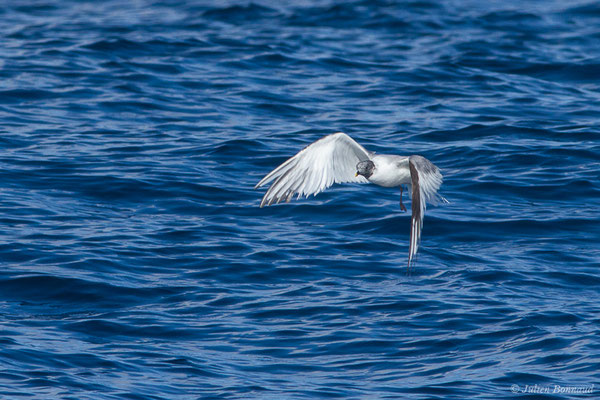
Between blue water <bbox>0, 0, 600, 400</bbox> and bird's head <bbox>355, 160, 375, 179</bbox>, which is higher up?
bird's head <bbox>355, 160, 375, 179</bbox>

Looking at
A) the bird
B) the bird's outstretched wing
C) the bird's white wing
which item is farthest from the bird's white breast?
the bird's white wing

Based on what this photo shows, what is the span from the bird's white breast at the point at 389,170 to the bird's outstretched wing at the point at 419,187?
0.55 feet

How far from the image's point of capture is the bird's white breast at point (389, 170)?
1056cm

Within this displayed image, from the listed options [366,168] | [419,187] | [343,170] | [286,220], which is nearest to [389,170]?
[366,168]

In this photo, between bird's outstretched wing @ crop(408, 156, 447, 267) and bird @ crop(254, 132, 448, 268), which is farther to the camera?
bird @ crop(254, 132, 448, 268)

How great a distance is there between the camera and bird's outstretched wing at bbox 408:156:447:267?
9.62 m

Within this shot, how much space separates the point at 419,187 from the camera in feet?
33.0

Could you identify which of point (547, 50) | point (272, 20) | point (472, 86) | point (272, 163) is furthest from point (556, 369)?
point (272, 20)

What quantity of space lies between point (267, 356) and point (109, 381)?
155cm

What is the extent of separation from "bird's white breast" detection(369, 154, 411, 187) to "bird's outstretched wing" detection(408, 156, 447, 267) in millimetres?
168

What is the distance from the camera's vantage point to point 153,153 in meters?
15.4

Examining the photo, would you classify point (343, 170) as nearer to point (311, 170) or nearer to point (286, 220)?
point (311, 170)

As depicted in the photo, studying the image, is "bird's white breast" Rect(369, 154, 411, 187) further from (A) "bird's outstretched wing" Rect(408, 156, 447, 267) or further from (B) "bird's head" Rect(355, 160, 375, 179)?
(A) "bird's outstretched wing" Rect(408, 156, 447, 267)

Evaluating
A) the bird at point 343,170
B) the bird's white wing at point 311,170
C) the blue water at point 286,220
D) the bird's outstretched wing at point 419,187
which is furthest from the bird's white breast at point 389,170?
the blue water at point 286,220
